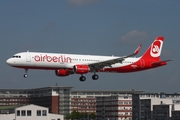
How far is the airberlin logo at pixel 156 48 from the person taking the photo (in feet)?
371

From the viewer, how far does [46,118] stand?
5679 inches

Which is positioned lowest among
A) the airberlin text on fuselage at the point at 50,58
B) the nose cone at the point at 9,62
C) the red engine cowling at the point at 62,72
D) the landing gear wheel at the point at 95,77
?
the landing gear wheel at the point at 95,77

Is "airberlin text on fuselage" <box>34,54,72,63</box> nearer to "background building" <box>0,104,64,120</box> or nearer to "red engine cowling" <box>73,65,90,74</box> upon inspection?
"red engine cowling" <box>73,65,90,74</box>

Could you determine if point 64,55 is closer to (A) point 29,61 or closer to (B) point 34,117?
(A) point 29,61

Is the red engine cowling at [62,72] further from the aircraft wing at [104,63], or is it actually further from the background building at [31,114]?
the background building at [31,114]

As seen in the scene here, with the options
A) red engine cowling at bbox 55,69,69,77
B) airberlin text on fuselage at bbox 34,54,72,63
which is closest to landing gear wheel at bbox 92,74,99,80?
red engine cowling at bbox 55,69,69,77

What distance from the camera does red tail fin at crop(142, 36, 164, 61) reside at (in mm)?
111881

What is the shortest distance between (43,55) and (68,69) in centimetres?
643

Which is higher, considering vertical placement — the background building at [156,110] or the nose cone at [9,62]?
the nose cone at [9,62]

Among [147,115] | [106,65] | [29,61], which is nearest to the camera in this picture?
[29,61]

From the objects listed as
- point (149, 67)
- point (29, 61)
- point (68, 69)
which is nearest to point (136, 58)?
point (149, 67)

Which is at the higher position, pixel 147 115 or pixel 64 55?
pixel 64 55

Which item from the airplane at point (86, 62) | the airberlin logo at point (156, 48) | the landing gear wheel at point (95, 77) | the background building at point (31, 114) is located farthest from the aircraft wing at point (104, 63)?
the background building at point (31, 114)

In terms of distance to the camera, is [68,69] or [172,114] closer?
[68,69]
